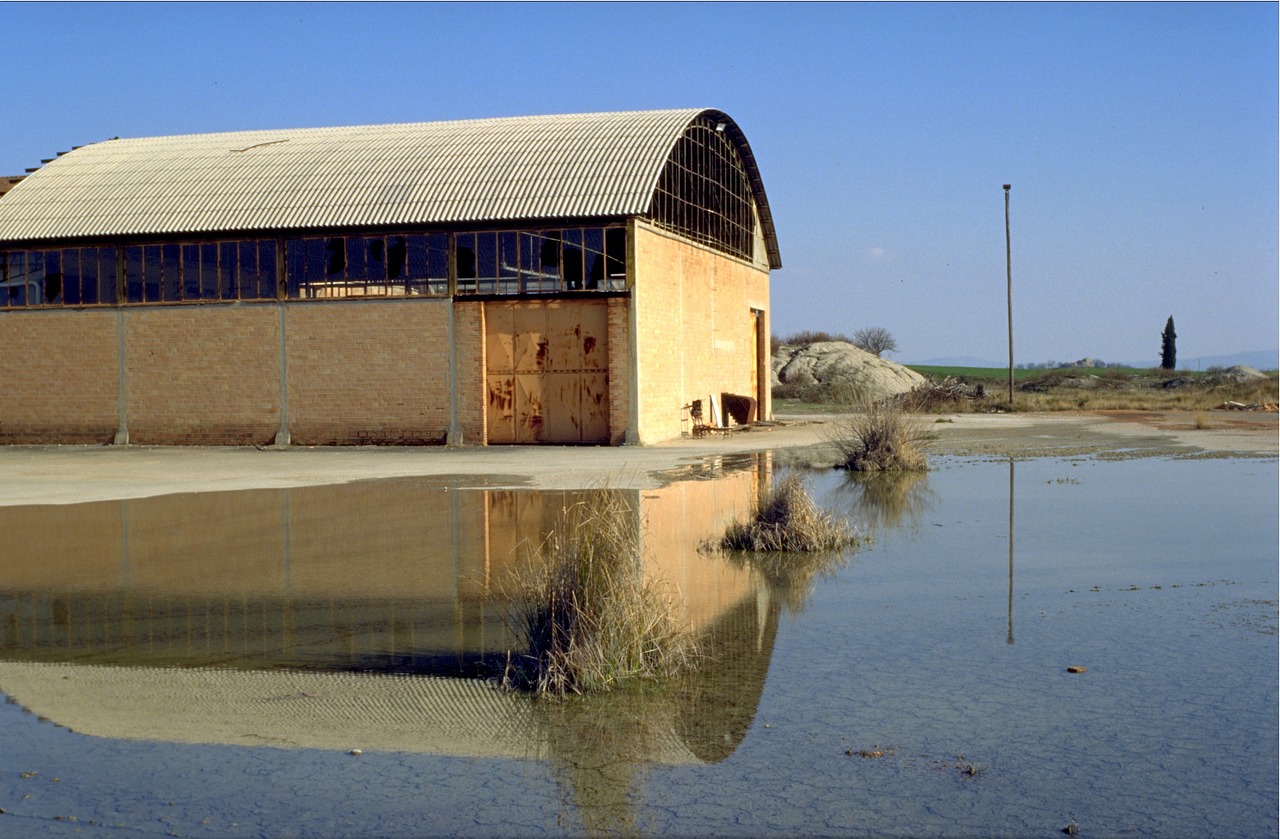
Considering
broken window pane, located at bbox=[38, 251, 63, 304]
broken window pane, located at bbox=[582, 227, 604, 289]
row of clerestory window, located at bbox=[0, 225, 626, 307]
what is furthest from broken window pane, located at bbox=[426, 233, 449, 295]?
broken window pane, located at bbox=[38, 251, 63, 304]

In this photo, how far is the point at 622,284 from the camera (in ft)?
101

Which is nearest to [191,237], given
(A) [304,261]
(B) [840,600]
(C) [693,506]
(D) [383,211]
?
(A) [304,261]

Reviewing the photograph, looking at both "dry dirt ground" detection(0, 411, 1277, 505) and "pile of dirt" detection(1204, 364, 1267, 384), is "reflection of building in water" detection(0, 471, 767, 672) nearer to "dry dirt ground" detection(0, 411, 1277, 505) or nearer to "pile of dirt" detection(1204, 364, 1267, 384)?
"dry dirt ground" detection(0, 411, 1277, 505)

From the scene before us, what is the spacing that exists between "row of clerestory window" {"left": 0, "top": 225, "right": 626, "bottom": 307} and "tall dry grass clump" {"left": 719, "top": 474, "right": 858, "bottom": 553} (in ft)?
58.1

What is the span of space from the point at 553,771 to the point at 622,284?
2505cm

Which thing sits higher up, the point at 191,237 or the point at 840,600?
the point at 191,237

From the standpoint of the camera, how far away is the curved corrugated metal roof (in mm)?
31281

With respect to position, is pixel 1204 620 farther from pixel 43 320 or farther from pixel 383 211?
pixel 43 320

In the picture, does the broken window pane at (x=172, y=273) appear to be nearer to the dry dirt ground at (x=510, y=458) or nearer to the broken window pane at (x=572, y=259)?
the dry dirt ground at (x=510, y=458)

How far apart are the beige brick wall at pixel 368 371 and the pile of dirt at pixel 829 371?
31.9 meters

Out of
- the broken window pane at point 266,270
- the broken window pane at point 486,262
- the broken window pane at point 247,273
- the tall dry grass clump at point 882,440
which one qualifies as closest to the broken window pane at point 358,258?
the broken window pane at point 266,270

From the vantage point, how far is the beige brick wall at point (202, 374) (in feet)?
108

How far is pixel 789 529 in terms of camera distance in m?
13.1

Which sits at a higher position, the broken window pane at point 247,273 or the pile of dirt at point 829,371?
the broken window pane at point 247,273
